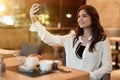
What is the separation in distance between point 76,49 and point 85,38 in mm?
148

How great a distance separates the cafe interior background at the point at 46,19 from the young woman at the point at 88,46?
2.92 m

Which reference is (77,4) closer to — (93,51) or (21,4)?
(21,4)

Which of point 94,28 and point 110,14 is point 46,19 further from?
point 94,28

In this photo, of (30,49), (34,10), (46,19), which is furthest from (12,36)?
(34,10)

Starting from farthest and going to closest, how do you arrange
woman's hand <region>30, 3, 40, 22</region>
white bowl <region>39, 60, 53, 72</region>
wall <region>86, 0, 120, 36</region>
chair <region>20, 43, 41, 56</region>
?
wall <region>86, 0, 120, 36</region> → chair <region>20, 43, 41, 56</region> → woman's hand <region>30, 3, 40, 22</region> → white bowl <region>39, 60, 53, 72</region>

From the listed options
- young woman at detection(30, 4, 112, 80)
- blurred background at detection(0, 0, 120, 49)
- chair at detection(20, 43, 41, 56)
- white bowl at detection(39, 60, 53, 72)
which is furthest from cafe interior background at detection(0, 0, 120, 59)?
white bowl at detection(39, 60, 53, 72)

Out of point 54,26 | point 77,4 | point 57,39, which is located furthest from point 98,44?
point 77,4

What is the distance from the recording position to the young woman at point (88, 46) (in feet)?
6.52

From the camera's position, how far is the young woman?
199 centimetres

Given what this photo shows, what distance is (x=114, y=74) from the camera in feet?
14.0

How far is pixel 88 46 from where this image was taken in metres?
2.02

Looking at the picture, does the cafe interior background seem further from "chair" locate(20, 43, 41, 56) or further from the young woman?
the young woman

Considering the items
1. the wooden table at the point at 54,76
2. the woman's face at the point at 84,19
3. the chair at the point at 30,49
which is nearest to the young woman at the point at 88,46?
the woman's face at the point at 84,19

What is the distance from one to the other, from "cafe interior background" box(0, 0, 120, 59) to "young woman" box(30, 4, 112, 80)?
2.92m
